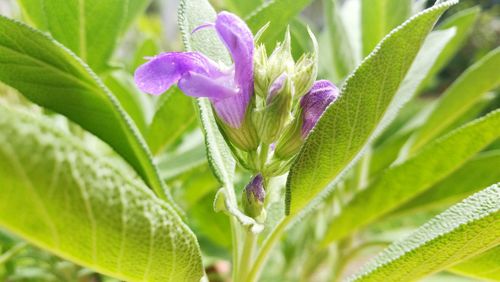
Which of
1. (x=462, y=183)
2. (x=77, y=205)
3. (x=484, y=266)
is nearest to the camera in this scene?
(x=77, y=205)

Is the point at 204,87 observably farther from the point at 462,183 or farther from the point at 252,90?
the point at 462,183

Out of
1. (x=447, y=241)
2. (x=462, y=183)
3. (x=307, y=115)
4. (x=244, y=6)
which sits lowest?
(x=462, y=183)

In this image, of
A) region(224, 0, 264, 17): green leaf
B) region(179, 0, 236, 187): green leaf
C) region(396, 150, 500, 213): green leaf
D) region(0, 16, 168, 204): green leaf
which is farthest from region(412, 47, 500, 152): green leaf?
region(0, 16, 168, 204): green leaf

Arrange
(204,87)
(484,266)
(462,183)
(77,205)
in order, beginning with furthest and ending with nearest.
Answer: (462,183), (484,266), (204,87), (77,205)

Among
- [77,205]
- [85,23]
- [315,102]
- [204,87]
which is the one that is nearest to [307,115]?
[315,102]

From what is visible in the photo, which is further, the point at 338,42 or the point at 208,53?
the point at 338,42

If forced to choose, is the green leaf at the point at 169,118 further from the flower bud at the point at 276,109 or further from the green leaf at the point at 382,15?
the green leaf at the point at 382,15

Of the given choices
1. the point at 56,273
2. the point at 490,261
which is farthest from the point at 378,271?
the point at 56,273
